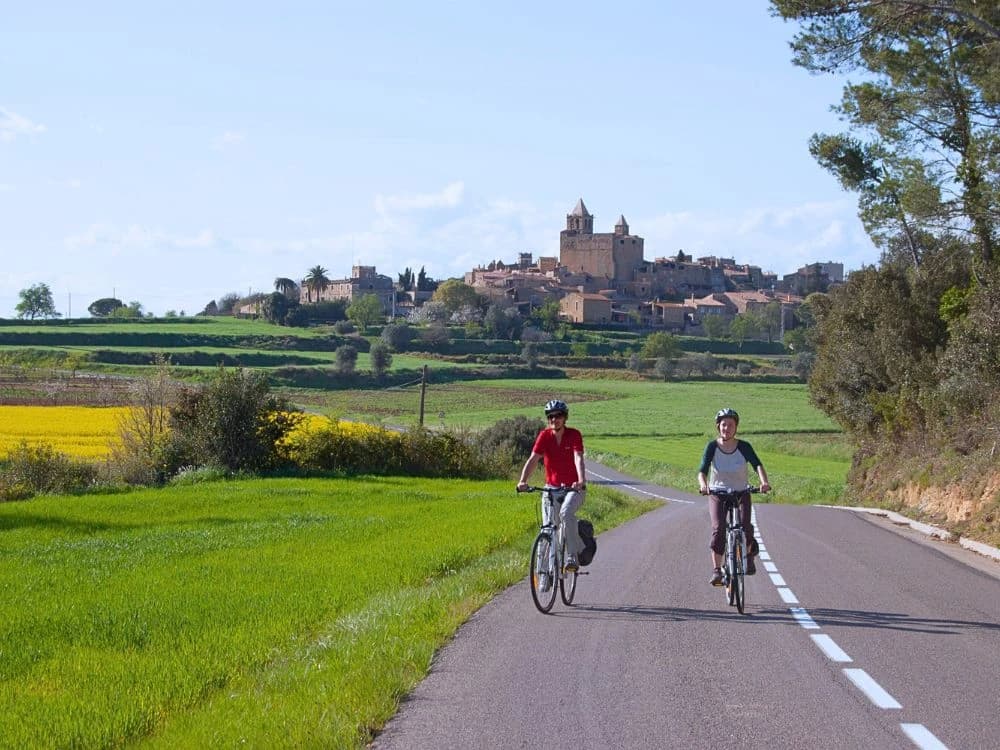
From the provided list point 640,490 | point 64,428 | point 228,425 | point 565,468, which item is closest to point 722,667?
point 565,468

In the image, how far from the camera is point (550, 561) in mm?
12031

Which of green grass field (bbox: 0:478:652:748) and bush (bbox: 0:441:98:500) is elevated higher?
green grass field (bbox: 0:478:652:748)

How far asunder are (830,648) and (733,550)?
91.2 inches

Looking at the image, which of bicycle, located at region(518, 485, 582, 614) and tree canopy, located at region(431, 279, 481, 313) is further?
tree canopy, located at region(431, 279, 481, 313)

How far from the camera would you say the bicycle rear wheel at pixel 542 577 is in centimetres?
1180

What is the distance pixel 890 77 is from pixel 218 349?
100m

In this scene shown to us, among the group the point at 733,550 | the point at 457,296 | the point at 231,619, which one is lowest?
the point at 231,619

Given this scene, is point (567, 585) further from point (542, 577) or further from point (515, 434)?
point (515, 434)

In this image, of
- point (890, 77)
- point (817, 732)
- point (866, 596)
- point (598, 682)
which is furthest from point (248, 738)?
point (890, 77)

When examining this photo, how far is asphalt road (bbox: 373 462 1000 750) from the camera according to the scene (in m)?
7.24

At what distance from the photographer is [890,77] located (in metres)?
27.7

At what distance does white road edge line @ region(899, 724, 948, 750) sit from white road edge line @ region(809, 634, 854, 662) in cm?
209

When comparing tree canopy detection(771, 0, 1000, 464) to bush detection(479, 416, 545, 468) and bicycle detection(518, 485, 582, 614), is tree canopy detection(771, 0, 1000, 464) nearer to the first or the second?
bicycle detection(518, 485, 582, 614)

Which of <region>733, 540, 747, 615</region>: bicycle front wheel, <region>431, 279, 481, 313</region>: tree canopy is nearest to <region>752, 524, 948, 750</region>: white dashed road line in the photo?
<region>733, 540, 747, 615</region>: bicycle front wheel
